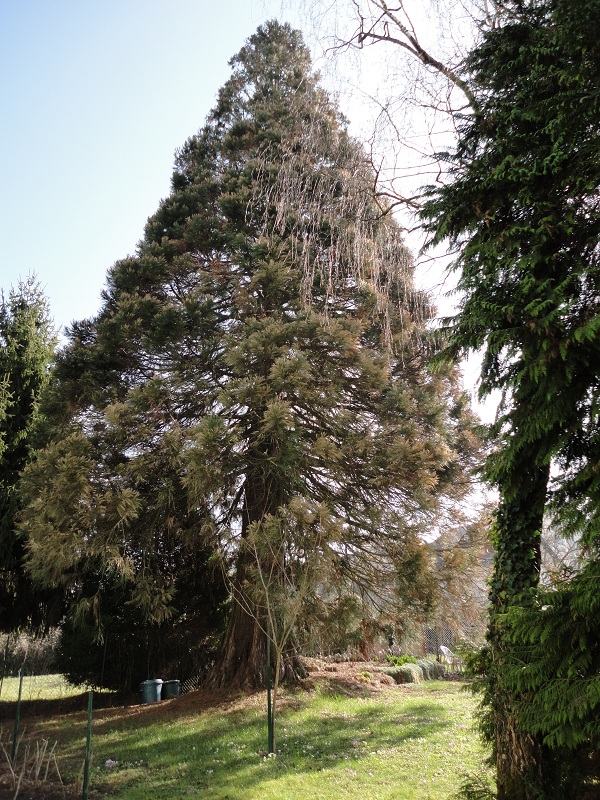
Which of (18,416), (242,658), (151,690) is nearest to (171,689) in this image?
(151,690)

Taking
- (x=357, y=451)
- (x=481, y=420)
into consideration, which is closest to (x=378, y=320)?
(x=357, y=451)

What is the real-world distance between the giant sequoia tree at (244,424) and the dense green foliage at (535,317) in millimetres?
2807

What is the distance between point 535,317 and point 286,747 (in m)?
5.80

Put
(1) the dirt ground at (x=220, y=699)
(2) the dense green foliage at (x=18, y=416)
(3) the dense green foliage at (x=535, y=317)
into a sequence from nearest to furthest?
(3) the dense green foliage at (x=535, y=317) < (1) the dirt ground at (x=220, y=699) < (2) the dense green foliage at (x=18, y=416)

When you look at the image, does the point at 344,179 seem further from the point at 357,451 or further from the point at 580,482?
the point at 357,451

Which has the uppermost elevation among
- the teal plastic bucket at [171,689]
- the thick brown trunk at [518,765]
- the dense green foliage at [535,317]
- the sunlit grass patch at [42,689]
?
the dense green foliage at [535,317]

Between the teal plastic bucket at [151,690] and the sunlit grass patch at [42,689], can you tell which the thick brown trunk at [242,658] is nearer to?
the teal plastic bucket at [151,690]

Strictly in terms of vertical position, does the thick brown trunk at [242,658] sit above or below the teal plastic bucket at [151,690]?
above

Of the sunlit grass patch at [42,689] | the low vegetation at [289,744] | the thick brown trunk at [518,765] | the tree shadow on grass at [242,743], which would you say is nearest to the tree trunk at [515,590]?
the thick brown trunk at [518,765]

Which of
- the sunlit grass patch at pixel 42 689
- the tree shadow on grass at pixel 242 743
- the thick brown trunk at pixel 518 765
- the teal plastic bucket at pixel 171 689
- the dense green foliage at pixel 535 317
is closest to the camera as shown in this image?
the dense green foliage at pixel 535 317

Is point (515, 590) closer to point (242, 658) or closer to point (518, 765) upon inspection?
point (518, 765)

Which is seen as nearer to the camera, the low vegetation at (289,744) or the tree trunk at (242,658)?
the low vegetation at (289,744)

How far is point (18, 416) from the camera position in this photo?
11.9 meters

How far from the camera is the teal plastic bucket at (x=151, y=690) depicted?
1023 cm
